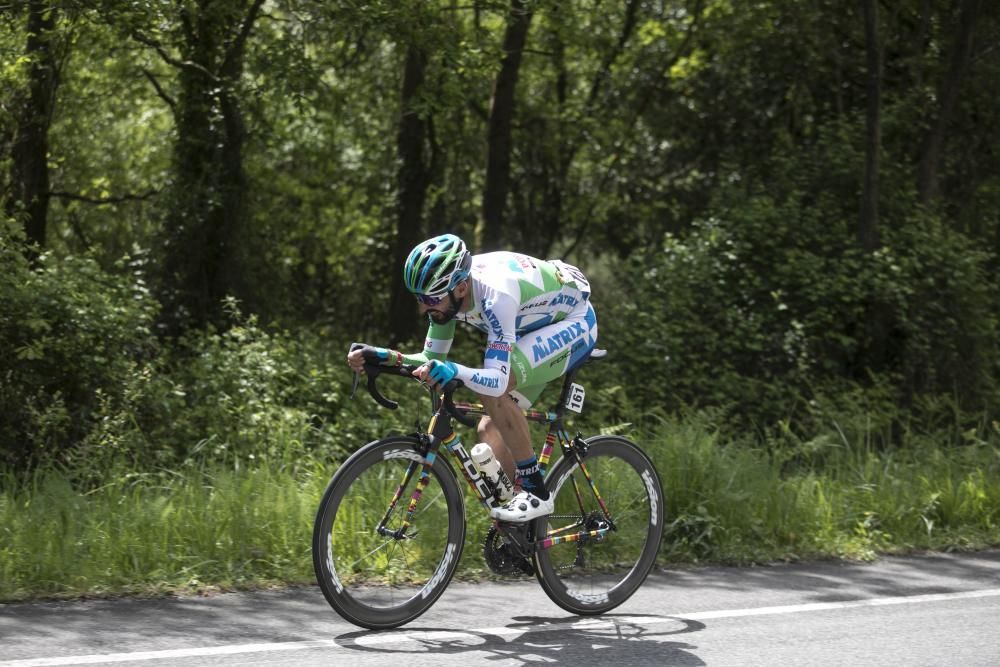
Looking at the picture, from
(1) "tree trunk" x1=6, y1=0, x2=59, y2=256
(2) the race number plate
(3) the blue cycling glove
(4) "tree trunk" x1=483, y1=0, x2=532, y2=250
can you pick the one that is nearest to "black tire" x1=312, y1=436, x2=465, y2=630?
(3) the blue cycling glove

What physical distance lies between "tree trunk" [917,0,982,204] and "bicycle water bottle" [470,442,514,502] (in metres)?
10.8

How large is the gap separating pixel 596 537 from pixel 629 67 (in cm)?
1738

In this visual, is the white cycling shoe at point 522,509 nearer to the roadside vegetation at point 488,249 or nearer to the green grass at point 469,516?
the green grass at point 469,516

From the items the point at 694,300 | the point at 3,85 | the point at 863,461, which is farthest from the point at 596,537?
the point at 3,85

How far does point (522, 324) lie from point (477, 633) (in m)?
1.47

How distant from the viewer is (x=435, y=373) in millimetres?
4969

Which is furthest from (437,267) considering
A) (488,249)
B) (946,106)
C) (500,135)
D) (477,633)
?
(488,249)

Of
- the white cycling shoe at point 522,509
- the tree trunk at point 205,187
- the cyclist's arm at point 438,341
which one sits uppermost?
the tree trunk at point 205,187

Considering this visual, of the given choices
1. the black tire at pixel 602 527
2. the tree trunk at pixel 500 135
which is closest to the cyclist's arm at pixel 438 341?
the black tire at pixel 602 527

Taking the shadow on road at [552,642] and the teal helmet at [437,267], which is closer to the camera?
the shadow on road at [552,642]

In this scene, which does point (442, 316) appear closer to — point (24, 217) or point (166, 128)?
Result: point (24, 217)

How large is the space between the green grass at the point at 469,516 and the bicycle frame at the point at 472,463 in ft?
2.55

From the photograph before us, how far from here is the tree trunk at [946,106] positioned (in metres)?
14.6

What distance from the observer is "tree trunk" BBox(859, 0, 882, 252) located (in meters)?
13.3
